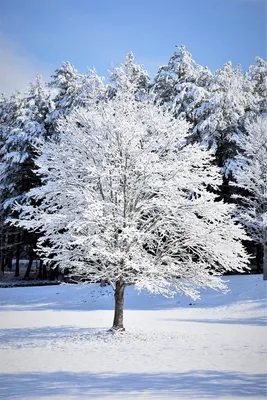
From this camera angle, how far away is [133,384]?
8398 mm

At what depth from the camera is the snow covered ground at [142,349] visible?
815cm

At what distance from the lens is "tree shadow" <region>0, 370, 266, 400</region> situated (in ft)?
25.7

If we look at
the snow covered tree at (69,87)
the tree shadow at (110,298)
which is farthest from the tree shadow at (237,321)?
the snow covered tree at (69,87)

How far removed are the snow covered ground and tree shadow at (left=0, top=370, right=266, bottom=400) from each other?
0.02 meters

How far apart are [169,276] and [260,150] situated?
11.3 m

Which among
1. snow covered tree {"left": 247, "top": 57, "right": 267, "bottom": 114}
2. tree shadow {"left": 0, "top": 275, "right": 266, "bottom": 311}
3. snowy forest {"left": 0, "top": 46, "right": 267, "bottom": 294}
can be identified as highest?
snow covered tree {"left": 247, "top": 57, "right": 267, "bottom": 114}

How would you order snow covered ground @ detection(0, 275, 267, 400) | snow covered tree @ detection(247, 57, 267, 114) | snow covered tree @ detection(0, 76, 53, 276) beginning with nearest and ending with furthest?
snow covered ground @ detection(0, 275, 267, 400) → snow covered tree @ detection(0, 76, 53, 276) → snow covered tree @ detection(247, 57, 267, 114)

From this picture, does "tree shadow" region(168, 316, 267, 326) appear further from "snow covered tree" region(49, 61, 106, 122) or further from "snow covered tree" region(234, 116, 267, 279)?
"snow covered tree" region(49, 61, 106, 122)

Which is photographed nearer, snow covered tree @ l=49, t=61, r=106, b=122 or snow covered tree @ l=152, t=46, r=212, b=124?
snow covered tree @ l=49, t=61, r=106, b=122

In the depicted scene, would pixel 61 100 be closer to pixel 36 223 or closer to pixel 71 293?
pixel 71 293

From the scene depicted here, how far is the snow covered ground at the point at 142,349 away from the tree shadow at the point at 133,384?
0.02m

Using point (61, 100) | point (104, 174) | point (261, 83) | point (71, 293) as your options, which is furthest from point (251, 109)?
point (104, 174)

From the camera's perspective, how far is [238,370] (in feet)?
30.8

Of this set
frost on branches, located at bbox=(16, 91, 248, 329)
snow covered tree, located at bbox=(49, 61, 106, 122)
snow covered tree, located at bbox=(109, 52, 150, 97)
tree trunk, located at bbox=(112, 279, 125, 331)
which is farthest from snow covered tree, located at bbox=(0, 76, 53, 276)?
tree trunk, located at bbox=(112, 279, 125, 331)
